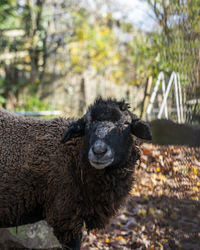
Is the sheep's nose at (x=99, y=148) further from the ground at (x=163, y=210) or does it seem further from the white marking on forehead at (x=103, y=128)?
the ground at (x=163, y=210)

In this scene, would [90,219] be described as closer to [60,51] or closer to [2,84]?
[2,84]

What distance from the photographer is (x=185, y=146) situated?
4.71 m

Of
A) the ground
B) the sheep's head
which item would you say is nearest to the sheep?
the sheep's head

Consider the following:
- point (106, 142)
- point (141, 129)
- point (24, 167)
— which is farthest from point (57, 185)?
point (141, 129)

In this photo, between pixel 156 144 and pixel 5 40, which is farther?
pixel 5 40

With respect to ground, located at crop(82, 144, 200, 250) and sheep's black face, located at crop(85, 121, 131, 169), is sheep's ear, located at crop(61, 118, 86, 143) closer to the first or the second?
sheep's black face, located at crop(85, 121, 131, 169)

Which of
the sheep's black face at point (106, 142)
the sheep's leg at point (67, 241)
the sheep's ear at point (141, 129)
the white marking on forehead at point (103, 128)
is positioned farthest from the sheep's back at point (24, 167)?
the sheep's ear at point (141, 129)

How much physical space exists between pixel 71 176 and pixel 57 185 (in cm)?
20

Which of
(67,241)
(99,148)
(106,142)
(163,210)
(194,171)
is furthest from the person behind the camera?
(163,210)

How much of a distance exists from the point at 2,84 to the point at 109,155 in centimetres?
1410

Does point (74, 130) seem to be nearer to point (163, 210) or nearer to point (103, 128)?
point (103, 128)

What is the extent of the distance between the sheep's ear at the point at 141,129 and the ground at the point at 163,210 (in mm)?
484

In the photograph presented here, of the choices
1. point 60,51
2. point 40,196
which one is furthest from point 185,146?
point 60,51

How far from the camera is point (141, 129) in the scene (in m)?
3.52
